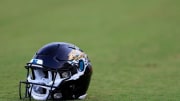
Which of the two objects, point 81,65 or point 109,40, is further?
point 109,40

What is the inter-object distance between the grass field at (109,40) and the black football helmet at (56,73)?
60 centimetres

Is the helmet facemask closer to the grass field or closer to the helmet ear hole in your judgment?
the helmet ear hole

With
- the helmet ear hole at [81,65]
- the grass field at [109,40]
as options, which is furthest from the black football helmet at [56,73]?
the grass field at [109,40]

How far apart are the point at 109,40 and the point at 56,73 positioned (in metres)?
14.3

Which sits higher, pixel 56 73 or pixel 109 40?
pixel 109 40

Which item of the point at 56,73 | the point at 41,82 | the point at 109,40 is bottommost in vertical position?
the point at 41,82

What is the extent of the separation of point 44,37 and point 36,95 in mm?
14820

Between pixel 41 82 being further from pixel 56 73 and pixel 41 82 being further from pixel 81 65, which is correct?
pixel 81 65

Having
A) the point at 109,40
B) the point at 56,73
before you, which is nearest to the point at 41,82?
the point at 56,73

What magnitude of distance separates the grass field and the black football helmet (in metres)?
0.60

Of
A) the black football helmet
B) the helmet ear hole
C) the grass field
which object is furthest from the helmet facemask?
the grass field

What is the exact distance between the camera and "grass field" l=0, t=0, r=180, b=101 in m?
10.7

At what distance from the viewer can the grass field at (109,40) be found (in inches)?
420

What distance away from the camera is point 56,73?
303 inches
